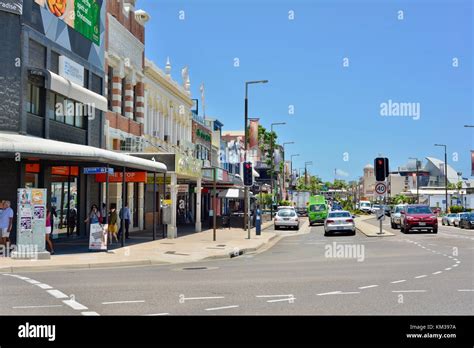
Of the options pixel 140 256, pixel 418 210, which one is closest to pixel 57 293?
pixel 140 256

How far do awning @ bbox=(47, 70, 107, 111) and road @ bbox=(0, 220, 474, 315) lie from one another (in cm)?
998

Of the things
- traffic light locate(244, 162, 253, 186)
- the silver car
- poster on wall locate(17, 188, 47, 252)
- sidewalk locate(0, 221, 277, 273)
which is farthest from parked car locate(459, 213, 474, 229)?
poster on wall locate(17, 188, 47, 252)

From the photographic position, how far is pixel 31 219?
750 inches

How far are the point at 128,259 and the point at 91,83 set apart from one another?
12.9 meters

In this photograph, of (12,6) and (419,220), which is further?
(419,220)

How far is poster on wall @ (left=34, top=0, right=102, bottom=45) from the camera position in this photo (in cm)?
2522

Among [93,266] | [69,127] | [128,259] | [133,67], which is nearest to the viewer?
[93,266]

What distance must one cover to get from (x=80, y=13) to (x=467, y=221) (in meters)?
32.7

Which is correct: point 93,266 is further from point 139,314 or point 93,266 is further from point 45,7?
point 45,7

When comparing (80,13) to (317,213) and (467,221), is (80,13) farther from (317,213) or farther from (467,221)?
(467,221)

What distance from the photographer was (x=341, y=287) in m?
12.6

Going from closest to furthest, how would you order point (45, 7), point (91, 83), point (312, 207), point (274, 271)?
point (274, 271), point (45, 7), point (91, 83), point (312, 207)

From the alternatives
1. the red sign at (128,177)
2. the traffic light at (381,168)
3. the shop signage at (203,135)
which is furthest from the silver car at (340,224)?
the shop signage at (203,135)
